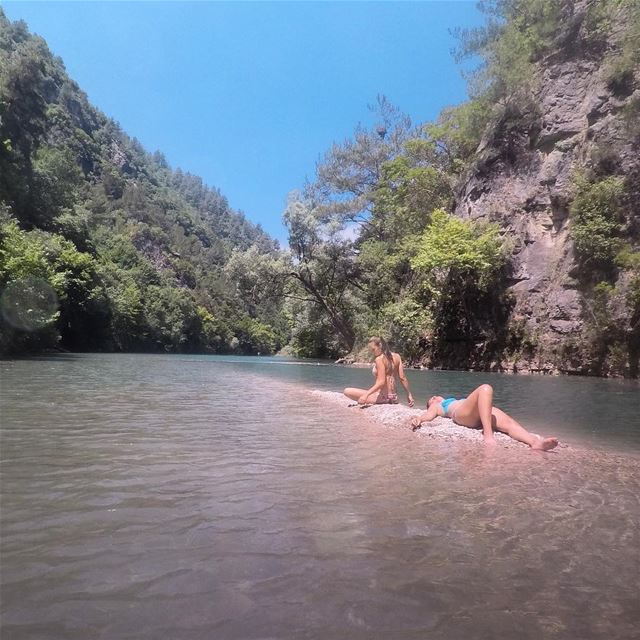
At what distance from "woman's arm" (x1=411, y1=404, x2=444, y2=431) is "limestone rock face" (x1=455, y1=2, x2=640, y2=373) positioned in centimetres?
1769

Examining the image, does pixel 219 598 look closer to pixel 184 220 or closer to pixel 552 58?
pixel 552 58

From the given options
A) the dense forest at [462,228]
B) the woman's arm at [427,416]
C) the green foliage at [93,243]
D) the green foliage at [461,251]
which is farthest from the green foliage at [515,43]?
the woman's arm at [427,416]

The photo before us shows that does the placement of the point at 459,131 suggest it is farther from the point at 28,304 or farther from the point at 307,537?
the point at 307,537

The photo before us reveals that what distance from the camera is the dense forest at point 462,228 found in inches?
912

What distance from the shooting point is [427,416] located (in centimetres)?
779

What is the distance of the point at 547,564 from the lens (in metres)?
2.93

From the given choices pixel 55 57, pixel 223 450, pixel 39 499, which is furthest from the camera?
pixel 55 57

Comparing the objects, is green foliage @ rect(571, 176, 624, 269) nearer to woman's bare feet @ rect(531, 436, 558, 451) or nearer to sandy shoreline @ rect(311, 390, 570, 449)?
sandy shoreline @ rect(311, 390, 570, 449)

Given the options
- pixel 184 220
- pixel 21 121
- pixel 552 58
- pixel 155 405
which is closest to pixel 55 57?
pixel 184 220

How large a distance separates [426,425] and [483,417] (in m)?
0.96

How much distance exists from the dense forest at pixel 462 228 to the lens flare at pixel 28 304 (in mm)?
94

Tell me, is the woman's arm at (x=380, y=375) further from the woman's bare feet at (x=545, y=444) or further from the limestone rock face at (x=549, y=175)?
the limestone rock face at (x=549, y=175)

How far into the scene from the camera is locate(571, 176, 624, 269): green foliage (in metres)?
22.2

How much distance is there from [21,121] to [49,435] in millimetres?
44771
